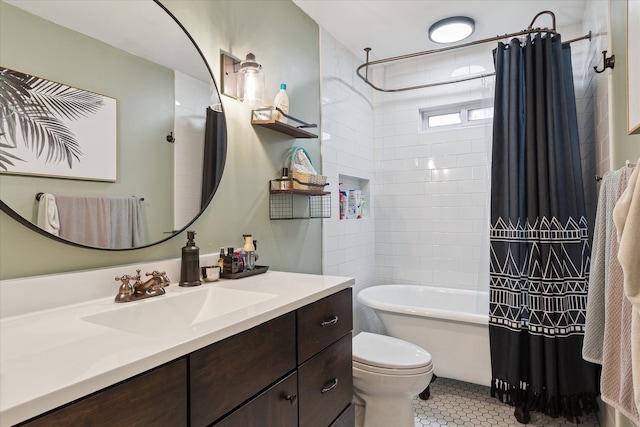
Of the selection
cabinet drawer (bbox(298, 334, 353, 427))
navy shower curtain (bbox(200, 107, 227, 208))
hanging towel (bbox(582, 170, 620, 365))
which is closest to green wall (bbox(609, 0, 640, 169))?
hanging towel (bbox(582, 170, 620, 365))

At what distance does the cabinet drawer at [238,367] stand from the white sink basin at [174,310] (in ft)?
0.37

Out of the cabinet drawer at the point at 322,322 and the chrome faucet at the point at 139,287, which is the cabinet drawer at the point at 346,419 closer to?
the cabinet drawer at the point at 322,322

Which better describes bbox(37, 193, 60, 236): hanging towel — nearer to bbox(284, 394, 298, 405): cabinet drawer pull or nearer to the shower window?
bbox(284, 394, 298, 405): cabinet drawer pull

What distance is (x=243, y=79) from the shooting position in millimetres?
1724

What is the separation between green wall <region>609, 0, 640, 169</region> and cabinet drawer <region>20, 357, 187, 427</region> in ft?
5.49

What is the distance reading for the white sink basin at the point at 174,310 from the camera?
3.19 feet

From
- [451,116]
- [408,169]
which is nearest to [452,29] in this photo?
[451,116]

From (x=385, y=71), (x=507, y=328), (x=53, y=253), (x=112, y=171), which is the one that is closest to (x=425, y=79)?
(x=385, y=71)

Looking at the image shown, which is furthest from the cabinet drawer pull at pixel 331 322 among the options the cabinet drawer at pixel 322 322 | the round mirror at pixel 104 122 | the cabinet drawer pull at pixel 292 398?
the round mirror at pixel 104 122

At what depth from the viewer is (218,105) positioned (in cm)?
159

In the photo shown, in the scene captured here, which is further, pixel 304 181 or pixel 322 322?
pixel 304 181

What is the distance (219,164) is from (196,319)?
0.74 metres

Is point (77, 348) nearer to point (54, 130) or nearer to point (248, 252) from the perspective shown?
point (54, 130)

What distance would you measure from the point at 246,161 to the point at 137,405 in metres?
1.28
